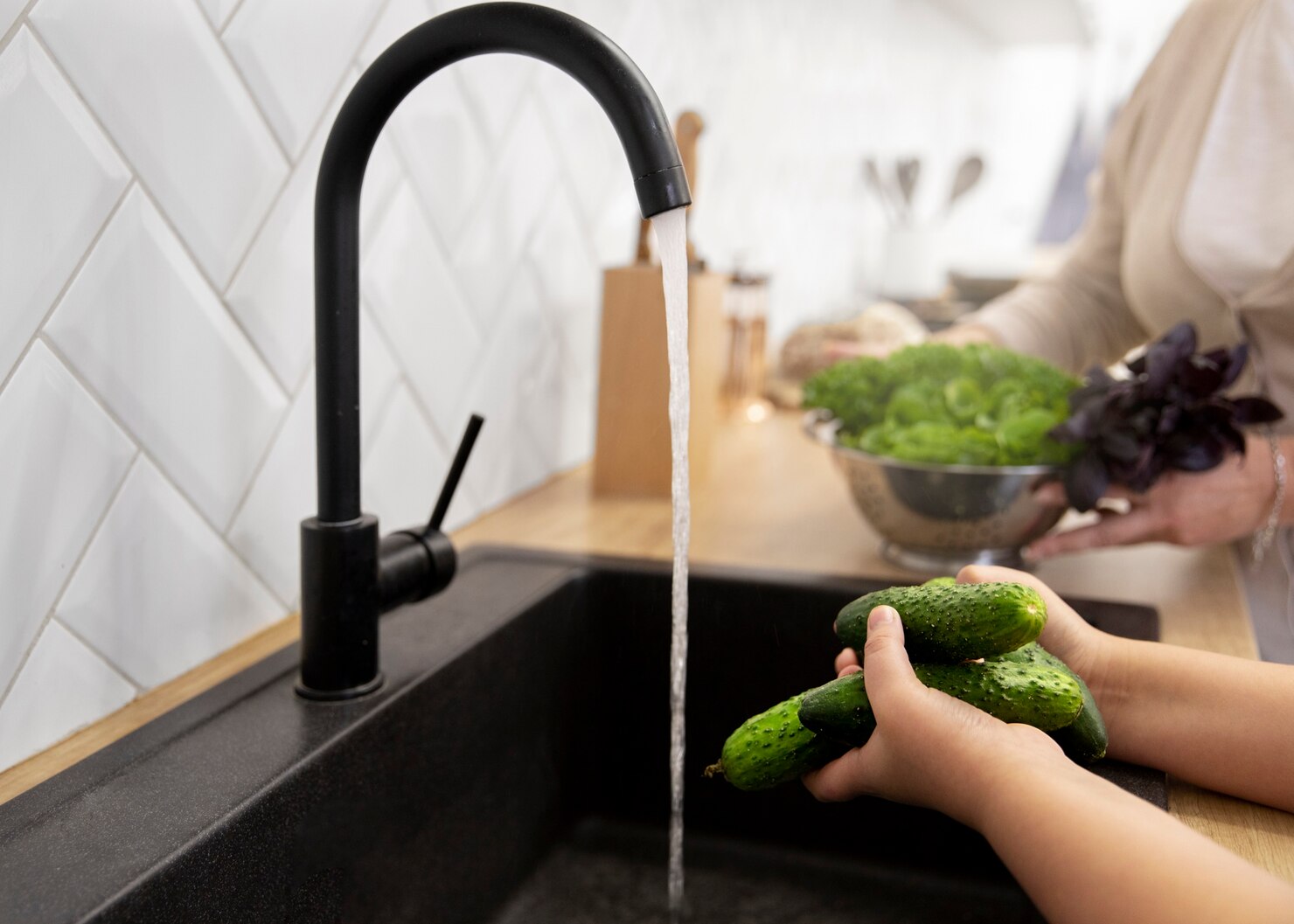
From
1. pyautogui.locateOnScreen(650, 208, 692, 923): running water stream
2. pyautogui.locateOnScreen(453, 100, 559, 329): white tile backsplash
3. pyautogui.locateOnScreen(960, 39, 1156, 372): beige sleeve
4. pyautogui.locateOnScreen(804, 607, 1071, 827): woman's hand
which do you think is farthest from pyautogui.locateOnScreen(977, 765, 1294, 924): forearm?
pyautogui.locateOnScreen(960, 39, 1156, 372): beige sleeve

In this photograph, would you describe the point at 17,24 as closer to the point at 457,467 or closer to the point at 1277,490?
the point at 457,467

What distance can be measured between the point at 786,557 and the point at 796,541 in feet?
0.21

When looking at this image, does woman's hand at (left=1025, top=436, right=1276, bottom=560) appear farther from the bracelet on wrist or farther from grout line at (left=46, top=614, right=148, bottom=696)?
grout line at (left=46, top=614, right=148, bottom=696)

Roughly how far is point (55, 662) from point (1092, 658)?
61 cm

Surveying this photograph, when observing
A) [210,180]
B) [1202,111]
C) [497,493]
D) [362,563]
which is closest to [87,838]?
[362,563]

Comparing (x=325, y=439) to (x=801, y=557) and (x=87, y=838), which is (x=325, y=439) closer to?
(x=87, y=838)

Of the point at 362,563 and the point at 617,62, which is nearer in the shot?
the point at 617,62

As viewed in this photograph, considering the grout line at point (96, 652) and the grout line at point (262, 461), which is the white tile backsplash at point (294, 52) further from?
the grout line at point (96, 652)

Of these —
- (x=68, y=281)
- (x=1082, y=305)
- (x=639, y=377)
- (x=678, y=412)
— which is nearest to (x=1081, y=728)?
(x=678, y=412)

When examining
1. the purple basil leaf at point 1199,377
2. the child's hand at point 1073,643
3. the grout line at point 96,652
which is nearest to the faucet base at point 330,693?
the grout line at point 96,652

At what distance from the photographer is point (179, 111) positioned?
67 centimetres

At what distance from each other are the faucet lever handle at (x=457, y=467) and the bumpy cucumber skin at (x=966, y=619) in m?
0.30

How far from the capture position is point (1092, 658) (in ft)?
2.14

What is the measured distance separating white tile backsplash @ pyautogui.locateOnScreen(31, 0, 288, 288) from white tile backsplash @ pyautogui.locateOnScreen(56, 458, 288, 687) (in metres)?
0.16
